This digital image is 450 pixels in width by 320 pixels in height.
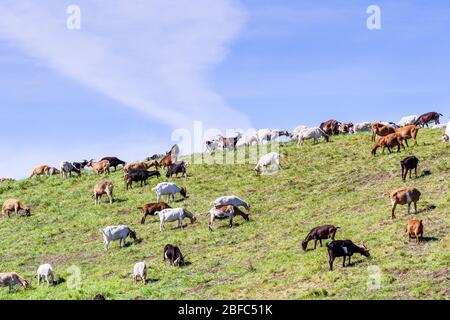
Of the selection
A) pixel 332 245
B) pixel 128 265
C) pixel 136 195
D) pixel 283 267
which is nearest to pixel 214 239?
pixel 128 265

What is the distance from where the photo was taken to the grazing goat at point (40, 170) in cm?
5738

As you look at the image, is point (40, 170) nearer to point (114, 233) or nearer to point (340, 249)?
point (114, 233)

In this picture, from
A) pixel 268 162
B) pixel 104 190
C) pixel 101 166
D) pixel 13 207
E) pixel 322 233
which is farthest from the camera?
pixel 101 166

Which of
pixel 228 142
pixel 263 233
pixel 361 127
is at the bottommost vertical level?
pixel 263 233

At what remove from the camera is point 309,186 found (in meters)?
42.4

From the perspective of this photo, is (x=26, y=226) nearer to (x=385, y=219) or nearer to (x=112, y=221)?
(x=112, y=221)

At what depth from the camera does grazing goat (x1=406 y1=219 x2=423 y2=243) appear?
26.9 m

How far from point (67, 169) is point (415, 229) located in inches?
1316

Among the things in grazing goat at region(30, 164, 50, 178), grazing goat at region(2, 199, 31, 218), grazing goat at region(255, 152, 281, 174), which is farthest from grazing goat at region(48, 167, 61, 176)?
grazing goat at region(255, 152, 281, 174)

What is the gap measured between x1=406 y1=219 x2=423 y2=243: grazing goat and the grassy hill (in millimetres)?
400

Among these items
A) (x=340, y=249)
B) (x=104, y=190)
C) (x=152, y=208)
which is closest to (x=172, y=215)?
(x=152, y=208)

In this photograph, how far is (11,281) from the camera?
29.7 meters

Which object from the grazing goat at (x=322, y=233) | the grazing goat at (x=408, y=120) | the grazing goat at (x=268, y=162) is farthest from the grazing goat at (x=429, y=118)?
the grazing goat at (x=322, y=233)

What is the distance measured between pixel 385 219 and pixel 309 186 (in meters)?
11.5
